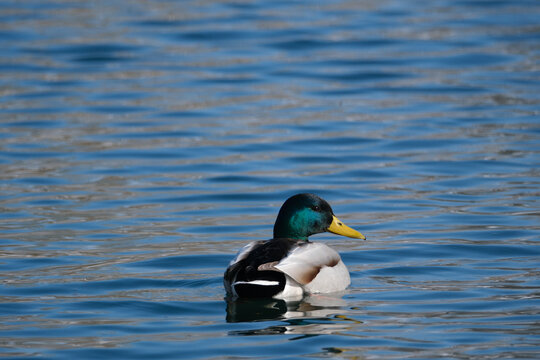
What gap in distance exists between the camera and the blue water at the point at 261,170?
714 cm

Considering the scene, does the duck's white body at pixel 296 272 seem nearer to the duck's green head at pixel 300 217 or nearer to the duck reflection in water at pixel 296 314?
the duck reflection in water at pixel 296 314

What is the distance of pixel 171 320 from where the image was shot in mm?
7258

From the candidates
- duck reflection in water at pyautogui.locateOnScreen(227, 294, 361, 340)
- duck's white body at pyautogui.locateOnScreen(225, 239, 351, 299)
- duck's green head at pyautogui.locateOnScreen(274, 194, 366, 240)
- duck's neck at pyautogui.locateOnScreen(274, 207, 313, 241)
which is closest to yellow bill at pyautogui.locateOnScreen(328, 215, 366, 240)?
duck's green head at pyautogui.locateOnScreen(274, 194, 366, 240)

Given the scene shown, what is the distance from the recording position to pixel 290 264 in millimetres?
7645

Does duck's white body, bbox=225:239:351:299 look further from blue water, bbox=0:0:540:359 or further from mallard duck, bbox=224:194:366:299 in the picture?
blue water, bbox=0:0:540:359

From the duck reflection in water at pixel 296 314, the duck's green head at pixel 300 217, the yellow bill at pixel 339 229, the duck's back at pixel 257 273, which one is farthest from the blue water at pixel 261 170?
the duck's green head at pixel 300 217

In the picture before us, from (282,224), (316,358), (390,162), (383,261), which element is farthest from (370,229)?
(316,358)

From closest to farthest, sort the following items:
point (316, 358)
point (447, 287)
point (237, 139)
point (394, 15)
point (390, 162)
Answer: point (316, 358), point (447, 287), point (390, 162), point (237, 139), point (394, 15)

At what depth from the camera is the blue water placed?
7.14m

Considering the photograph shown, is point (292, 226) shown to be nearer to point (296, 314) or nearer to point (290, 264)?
point (290, 264)

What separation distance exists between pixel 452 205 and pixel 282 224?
2.85 meters

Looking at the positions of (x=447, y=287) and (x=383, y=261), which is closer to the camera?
(x=447, y=287)

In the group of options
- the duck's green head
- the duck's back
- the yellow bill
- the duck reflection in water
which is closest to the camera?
the duck reflection in water

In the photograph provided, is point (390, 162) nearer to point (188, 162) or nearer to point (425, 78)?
point (188, 162)
